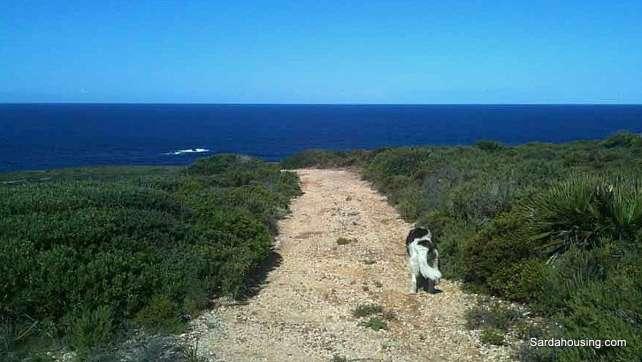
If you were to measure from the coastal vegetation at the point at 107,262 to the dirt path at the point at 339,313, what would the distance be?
68 cm

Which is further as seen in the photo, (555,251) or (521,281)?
(555,251)

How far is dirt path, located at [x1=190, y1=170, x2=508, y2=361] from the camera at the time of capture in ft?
20.4

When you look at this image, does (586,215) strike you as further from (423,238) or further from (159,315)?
(159,315)

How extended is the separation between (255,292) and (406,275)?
9.66 ft

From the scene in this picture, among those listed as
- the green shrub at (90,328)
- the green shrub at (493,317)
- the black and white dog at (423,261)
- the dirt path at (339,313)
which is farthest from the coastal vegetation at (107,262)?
the green shrub at (493,317)

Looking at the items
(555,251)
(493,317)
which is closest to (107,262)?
(493,317)

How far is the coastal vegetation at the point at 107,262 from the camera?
6.38m

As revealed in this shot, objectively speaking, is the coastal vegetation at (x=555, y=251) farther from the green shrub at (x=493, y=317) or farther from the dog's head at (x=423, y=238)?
the dog's head at (x=423, y=238)

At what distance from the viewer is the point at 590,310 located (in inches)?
197

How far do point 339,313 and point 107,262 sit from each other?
3.61 metres

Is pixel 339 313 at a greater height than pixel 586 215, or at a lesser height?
lesser

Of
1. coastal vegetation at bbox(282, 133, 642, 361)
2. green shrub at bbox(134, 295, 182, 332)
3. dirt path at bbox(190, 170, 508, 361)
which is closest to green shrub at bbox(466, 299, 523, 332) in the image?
coastal vegetation at bbox(282, 133, 642, 361)

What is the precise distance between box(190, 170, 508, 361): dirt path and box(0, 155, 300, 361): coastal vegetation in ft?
2.24

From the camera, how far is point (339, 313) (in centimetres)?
755
